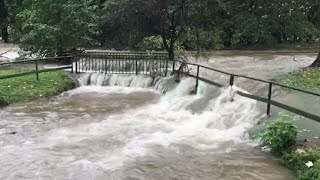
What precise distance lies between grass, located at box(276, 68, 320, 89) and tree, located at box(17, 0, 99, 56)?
418 inches

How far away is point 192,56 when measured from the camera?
24.3 metres

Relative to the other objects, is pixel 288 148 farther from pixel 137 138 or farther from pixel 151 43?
pixel 151 43

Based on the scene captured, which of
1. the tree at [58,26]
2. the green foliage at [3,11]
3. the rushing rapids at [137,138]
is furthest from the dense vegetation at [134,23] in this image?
the green foliage at [3,11]

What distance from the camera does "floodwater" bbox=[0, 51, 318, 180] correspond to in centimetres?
771

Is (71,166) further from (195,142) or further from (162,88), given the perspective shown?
(162,88)

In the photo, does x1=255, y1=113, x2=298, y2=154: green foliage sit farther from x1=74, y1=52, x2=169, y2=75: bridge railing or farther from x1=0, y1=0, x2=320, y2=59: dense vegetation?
x1=0, y1=0, x2=320, y2=59: dense vegetation

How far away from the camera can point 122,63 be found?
1838cm

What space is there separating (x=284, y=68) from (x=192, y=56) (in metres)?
5.86

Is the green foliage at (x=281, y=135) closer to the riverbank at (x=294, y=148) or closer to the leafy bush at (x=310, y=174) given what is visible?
the riverbank at (x=294, y=148)

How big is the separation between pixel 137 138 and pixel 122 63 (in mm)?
9050

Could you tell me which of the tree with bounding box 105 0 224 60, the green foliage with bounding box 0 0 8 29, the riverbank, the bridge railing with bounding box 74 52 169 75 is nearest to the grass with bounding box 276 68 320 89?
the tree with bounding box 105 0 224 60

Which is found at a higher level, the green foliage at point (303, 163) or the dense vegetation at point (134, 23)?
the dense vegetation at point (134, 23)

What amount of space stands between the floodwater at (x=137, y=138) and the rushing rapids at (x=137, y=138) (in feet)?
0.06

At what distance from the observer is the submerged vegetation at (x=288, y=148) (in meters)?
7.36
